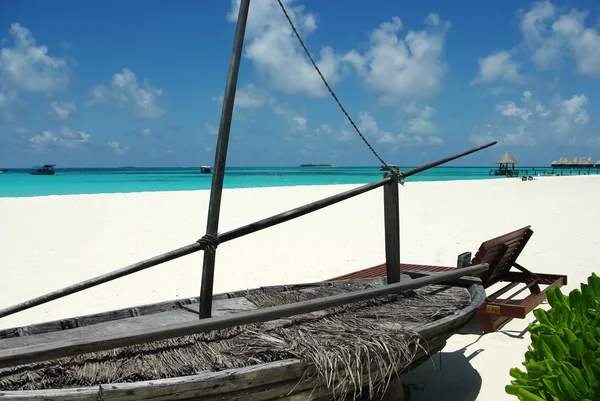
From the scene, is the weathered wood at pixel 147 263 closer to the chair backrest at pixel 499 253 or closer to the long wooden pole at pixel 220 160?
the long wooden pole at pixel 220 160

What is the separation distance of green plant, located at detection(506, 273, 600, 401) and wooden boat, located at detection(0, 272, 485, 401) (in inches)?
47.7

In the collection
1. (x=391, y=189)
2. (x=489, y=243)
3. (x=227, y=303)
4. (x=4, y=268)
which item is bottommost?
(x=4, y=268)

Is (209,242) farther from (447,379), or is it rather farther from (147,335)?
(447,379)

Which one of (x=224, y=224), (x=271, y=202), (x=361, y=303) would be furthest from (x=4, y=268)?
(x=271, y=202)

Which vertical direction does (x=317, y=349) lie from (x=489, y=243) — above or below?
below

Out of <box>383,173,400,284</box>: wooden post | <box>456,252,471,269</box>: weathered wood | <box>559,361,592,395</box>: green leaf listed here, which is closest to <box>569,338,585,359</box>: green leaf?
<box>559,361,592,395</box>: green leaf

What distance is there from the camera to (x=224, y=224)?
15031 millimetres

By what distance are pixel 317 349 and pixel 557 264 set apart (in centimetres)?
727

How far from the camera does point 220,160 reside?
3.97 meters

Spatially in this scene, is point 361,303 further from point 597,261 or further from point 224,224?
point 224,224

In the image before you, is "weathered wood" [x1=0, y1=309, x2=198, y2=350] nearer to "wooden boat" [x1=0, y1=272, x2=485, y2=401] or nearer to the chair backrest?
"wooden boat" [x1=0, y1=272, x2=485, y2=401]

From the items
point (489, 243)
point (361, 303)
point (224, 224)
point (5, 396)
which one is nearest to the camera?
point (5, 396)

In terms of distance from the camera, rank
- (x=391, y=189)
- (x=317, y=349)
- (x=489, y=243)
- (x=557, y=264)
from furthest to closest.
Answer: (x=557, y=264) < (x=489, y=243) < (x=391, y=189) < (x=317, y=349)

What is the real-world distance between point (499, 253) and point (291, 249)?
17.7 ft
